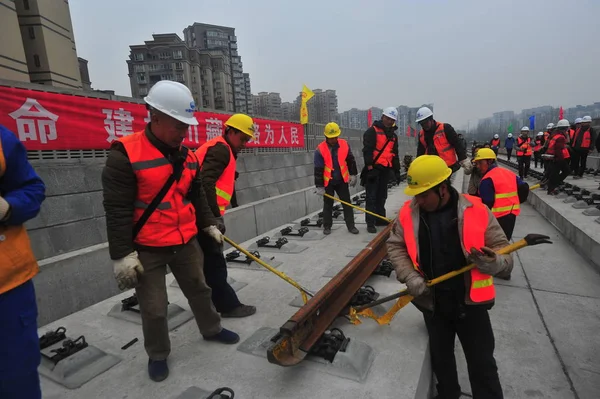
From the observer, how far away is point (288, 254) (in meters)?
5.24

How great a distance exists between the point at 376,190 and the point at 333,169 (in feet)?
3.15

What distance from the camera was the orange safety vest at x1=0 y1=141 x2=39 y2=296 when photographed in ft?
4.97

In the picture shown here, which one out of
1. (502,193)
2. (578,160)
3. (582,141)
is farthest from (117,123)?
(578,160)

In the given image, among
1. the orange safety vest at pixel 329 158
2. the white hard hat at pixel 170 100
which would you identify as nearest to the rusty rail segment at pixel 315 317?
the white hard hat at pixel 170 100

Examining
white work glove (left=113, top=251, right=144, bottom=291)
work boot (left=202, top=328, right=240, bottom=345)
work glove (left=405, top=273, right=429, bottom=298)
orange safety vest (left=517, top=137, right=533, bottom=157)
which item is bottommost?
work boot (left=202, top=328, right=240, bottom=345)

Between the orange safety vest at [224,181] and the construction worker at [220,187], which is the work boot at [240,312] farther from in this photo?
the orange safety vest at [224,181]

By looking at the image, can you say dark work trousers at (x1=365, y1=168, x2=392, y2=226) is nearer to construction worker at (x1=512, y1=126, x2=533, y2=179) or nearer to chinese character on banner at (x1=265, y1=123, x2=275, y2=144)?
chinese character on banner at (x1=265, y1=123, x2=275, y2=144)

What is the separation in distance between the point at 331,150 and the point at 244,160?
2.89 meters

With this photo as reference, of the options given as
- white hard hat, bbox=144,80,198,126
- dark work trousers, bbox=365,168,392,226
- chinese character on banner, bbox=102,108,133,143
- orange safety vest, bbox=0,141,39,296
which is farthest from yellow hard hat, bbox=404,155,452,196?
chinese character on banner, bbox=102,108,133,143

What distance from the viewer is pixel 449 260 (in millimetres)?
2102

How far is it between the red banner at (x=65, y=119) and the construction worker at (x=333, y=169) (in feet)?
10.7

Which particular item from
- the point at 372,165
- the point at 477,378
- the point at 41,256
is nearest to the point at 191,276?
the point at 477,378

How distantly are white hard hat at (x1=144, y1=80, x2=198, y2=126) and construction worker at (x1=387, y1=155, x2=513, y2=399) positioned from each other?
5.11 ft

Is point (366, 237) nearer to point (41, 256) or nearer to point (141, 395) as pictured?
point (141, 395)
